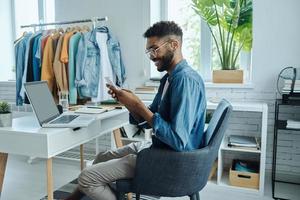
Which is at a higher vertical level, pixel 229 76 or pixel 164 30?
pixel 164 30

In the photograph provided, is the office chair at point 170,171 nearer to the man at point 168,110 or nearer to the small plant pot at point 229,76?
the man at point 168,110

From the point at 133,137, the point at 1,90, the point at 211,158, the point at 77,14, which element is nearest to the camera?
the point at 211,158

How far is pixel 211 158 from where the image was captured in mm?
1653

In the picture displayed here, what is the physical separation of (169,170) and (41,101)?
3.17 ft

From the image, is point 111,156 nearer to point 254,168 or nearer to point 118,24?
point 254,168

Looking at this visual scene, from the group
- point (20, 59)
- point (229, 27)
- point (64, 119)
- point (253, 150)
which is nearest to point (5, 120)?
point (64, 119)

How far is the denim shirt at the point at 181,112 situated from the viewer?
1.49 metres

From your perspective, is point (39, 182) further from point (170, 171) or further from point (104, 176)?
point (170, 171)

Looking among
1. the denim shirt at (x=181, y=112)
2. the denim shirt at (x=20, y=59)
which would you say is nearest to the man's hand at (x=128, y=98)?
the denim shirt at (x=181, y=112)

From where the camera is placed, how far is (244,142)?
109 inches

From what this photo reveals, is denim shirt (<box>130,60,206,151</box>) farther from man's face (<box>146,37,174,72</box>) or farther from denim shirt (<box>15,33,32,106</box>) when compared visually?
denim shirt (<box>15,33,32,106</box>)

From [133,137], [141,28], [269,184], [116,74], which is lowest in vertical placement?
[269,184]

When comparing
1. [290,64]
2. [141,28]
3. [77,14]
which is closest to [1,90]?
[77,14]

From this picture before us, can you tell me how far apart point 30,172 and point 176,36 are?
7.62 feet
